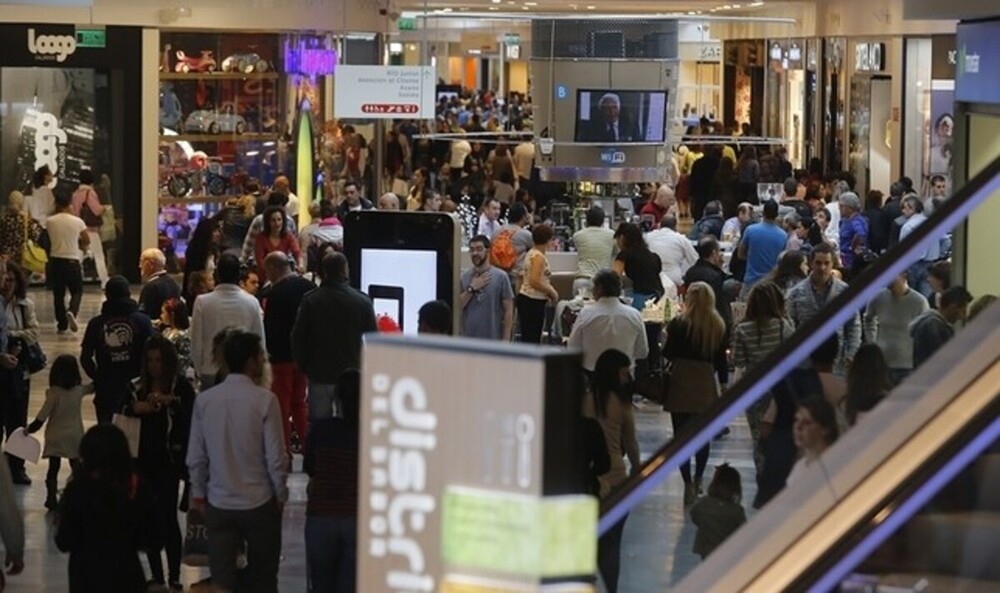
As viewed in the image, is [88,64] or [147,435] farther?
[88,64]

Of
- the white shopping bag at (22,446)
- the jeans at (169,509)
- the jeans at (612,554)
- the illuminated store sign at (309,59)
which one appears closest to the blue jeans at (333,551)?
the jeans at (612,554)

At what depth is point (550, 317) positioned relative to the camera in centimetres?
1681

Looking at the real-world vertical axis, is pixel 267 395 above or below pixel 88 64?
below

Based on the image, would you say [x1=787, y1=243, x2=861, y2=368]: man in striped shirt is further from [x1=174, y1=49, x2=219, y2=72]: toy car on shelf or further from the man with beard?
[x1=174, y1=49, x2=219, y2=72]: toy car on shelf

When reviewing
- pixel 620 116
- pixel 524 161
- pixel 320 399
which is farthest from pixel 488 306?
pixel 524 161

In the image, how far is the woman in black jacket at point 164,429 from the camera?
31.7 ft

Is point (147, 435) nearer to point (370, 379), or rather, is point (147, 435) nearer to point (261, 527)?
point (261, 527)

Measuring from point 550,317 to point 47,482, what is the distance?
582 cm

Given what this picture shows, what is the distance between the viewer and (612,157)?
2209 centimetres

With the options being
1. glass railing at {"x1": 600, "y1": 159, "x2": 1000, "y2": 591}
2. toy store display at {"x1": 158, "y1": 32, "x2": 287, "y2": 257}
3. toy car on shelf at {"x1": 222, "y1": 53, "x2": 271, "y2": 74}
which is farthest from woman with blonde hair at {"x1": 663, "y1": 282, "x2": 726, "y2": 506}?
toy car on shelf at {"x1": 222, "y1": 53, "x2": 271, "y2": 74}

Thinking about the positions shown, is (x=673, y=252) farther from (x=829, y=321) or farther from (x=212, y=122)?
(x=829, y=321)

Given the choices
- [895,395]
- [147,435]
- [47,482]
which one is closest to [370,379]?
[895,395]

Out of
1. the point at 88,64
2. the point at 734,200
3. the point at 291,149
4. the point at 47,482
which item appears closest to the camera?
the point at 47,482

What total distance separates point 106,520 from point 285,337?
5092mm
